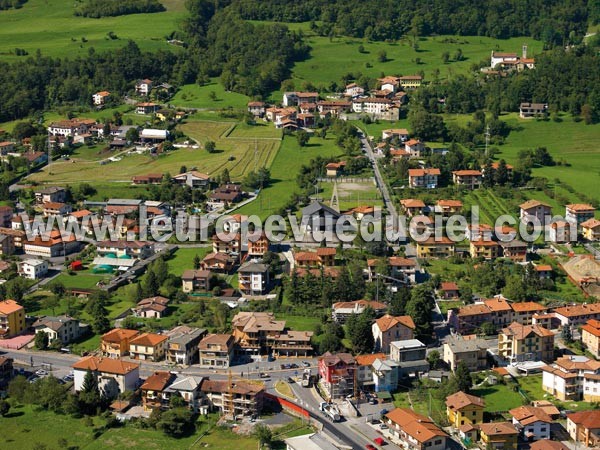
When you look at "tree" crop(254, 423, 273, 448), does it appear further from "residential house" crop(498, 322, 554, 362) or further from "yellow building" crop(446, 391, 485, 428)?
"residential house" crop(498, 322, 554, 362)

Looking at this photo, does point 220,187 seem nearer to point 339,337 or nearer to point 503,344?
point 339,337

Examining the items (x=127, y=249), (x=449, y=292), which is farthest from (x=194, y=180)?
(x=449, y=292)

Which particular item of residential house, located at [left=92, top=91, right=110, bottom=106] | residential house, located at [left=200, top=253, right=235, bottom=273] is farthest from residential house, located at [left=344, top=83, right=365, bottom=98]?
residential house, located at [left=200, top=253, right=235, bottom=273]

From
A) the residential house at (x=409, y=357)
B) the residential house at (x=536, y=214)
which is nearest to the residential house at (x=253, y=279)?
the residential house at (x=409, y=357)

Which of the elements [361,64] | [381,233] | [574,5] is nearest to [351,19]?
[361,64]

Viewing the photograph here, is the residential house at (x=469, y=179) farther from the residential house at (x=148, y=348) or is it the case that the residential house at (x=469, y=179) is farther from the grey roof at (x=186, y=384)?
the grey roof at (x=186, y=384)
